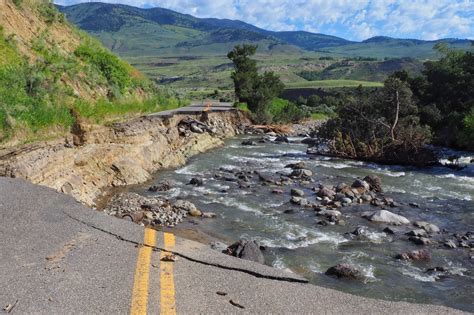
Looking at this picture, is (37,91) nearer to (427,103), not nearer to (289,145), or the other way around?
(289,145)

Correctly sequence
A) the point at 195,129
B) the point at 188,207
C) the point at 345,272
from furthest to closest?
the point at 195,129 < the point at 188,207 < the point at 345,272

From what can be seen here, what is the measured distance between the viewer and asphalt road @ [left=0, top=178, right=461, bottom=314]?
6.42 meters

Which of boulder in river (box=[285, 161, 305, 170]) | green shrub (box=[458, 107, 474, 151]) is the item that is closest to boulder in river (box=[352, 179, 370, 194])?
boulder in river (box=[285, 161, 305, 170])

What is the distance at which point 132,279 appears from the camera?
282 inches

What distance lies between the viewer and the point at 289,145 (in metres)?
41.5

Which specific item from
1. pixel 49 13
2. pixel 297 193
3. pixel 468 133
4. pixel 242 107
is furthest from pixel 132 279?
pixel 242 107

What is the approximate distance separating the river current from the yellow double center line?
4560mm

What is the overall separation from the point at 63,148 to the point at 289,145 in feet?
84.6

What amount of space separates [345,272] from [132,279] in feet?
20.7

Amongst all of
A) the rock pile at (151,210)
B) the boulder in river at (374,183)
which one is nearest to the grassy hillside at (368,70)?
the boulder in river at (374,183)

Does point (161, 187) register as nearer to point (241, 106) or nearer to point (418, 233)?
point (418, 233)

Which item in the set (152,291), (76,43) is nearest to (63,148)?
(152,291)

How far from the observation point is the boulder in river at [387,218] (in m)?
17.4

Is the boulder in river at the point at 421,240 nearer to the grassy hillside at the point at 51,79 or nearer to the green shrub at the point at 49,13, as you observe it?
the grassy hillside at the point at 51,79
